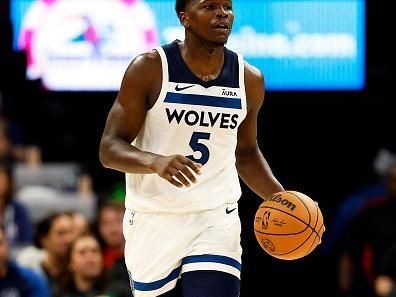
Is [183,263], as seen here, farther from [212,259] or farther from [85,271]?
[85,271]

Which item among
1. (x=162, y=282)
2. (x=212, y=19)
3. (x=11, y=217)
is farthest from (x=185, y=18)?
(x=11, y=217)

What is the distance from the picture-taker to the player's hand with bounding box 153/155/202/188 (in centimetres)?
507

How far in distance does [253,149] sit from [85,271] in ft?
10.3

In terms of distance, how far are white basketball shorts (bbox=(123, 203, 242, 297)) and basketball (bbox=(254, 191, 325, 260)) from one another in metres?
0.17

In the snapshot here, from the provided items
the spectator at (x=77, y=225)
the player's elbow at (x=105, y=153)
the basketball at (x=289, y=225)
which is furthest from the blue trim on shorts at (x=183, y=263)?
the spectator at (x=77, y=225)

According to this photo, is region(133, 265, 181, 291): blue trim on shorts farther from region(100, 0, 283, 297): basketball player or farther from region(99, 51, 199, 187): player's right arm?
region(99, 51, 199, 187): player's right arm

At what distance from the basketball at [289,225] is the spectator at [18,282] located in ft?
10.8

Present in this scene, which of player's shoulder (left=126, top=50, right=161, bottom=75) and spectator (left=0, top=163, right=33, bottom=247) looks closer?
player's shoulder (left=126, top=50, right=161, bottom=75)

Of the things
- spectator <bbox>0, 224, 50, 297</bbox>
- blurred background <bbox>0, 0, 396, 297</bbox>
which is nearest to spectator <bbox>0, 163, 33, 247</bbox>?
blurred background <bbox>0, 0, 396, 297</bbox>

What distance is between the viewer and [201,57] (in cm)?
580

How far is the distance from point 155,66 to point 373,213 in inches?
218

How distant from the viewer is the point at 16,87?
1255cm

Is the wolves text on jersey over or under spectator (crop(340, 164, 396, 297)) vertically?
over

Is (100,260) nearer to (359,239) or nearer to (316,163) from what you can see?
(359,239)
